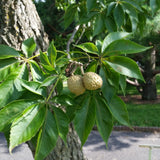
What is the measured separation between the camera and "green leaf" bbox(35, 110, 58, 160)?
0.61 m

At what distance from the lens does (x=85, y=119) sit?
A: 2.44 feet

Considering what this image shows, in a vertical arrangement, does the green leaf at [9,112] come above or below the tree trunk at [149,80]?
above

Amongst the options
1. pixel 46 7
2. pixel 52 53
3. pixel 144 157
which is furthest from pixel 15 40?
pixel 46 7

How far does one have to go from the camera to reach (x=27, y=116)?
610mm

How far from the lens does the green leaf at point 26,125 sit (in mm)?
562

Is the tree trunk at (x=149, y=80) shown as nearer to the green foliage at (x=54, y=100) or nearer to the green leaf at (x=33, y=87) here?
the green foliage at (x=54, y=100)

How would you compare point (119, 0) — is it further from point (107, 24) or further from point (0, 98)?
point (0, 98)

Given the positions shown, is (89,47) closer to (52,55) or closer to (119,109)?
(52,55)

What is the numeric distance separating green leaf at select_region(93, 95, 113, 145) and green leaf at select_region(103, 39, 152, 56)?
0.62 feet

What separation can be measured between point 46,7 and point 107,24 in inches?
247

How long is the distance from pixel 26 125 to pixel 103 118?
29 centimetres

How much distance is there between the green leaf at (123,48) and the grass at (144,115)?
12.6 ft

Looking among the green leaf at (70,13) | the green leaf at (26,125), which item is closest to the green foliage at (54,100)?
the green leaf at (26,125)

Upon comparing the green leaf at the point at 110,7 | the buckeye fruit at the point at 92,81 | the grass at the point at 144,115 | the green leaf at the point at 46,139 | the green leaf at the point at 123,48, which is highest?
the green leaf at the point at 110,7
